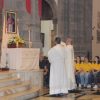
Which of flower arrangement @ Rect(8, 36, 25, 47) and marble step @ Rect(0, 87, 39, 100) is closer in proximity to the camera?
marble step @ Rect(0, 87, 39, 100)

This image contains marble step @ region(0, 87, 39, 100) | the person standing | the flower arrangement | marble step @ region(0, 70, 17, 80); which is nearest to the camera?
marble step @ region(0, 87, 39, 100)

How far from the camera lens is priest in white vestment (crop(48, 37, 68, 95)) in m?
13.6

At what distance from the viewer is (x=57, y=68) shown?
13695mm

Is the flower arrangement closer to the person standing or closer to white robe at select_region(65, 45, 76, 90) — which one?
the person standing

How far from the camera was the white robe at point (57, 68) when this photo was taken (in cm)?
1359

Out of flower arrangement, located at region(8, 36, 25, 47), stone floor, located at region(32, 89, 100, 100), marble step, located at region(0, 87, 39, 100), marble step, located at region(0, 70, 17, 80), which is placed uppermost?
flower arrangement, located at region(8, 36, 25, 47)

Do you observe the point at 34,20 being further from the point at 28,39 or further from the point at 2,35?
the point at 2,35

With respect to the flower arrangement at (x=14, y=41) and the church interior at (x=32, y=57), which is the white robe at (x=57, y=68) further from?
the flower arrangement at (x=14, y=41)

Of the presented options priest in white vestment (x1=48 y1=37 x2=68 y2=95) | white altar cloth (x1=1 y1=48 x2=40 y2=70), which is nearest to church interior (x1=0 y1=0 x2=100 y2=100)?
white altar cloth (x1=1 y1=48 x2=40 y2=70)

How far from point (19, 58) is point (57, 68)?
2.16 metres

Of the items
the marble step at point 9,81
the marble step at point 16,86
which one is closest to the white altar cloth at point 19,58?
the marble step at point 16,86

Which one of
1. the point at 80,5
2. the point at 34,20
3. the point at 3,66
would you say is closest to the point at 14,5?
the point at 34,20

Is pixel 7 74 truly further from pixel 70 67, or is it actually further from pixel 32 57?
pixel 70 67

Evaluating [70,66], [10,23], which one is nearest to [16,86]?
[70,66]
